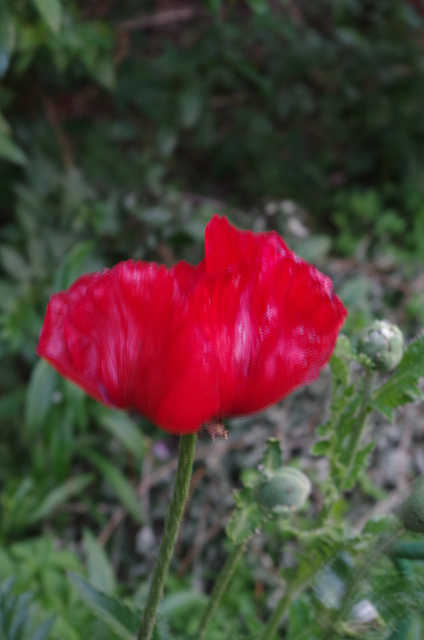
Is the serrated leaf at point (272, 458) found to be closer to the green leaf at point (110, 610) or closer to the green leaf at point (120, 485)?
the green leaf at point (110, 610)

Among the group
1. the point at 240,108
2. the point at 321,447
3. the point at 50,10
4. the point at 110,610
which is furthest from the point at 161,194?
the point at 110,610

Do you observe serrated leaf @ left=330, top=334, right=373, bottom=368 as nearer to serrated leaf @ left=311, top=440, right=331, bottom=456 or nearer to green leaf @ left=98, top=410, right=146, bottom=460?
serrated leaf @ left=311, top=440, right=331, bottom=456

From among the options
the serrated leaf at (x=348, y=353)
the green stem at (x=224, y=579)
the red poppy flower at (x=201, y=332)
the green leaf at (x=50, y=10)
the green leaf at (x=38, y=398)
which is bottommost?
the green leaf at (x=38, y=398)

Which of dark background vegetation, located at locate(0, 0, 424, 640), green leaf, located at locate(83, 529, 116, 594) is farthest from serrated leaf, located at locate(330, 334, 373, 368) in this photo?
green leaf, located at locate(83, 529, 116, 594)

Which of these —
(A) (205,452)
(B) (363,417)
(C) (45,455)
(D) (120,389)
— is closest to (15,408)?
(C) (45,455)

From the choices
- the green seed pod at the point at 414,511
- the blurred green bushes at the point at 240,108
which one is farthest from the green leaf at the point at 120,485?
the green seed pod at the point at 414,511

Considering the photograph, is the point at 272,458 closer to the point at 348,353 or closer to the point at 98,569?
the point at 348,353

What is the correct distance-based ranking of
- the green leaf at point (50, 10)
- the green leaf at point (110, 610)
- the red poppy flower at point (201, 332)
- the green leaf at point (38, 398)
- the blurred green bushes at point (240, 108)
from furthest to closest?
the blurred green bushes at point (240, 108)
the green leaf at point (38, 398)
the green leaf at point (50, 10)
the green leaf at point (110, 610)
the red poppy flower at point (201, 332)
